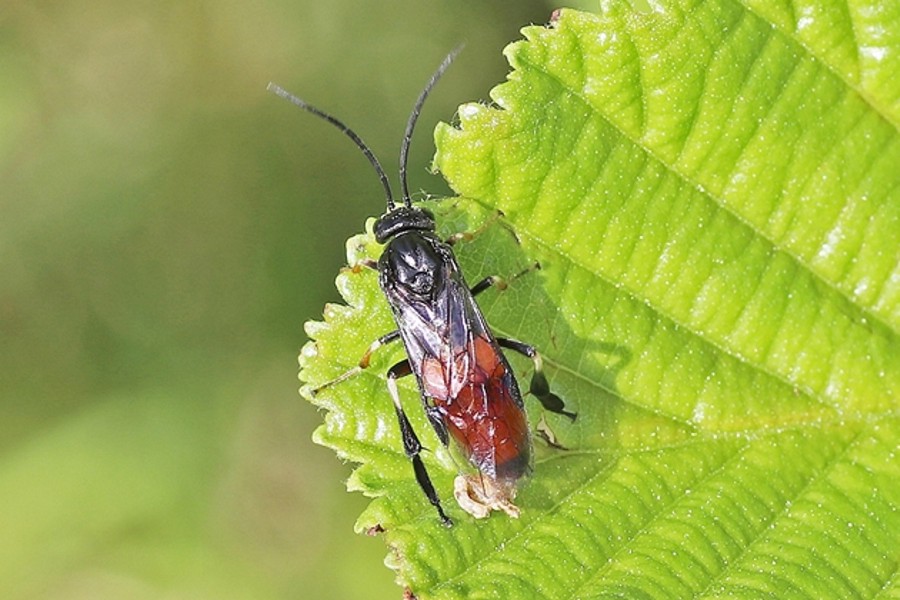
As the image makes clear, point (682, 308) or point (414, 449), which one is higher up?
point (682, 308)

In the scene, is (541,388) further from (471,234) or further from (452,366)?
(471,234)

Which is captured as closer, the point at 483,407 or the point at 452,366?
the point at 483,407

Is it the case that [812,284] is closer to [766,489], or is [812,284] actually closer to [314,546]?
[766,489]

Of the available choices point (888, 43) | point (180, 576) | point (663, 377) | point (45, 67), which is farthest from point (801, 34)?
point (45, 67)

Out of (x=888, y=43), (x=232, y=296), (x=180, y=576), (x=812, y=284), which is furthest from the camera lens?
(x=232, y=296)

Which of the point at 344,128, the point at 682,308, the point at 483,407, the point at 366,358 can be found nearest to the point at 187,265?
the point at 344,128

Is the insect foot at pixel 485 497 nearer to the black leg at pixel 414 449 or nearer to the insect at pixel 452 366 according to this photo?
the insect at pixel 452 366

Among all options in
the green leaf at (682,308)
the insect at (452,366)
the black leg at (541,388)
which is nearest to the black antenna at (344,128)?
the insect at (452,366)

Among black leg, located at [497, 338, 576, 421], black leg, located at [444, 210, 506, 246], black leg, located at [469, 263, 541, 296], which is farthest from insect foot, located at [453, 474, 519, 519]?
black leg, located at [444, 210, 506, 246]
